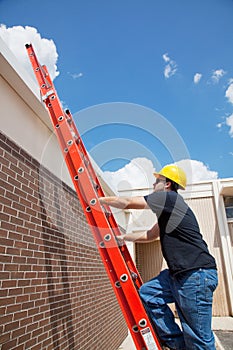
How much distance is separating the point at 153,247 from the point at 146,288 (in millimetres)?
9232

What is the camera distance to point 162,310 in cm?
218

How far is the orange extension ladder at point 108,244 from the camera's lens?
2061mm

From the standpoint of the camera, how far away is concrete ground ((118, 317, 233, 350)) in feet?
19.0

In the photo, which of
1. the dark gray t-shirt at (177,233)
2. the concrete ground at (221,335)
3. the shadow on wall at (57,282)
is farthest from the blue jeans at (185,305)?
the concrete ground at (221,335)

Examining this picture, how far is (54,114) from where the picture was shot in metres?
3.10

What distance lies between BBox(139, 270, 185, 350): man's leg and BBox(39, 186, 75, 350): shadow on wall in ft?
4.26

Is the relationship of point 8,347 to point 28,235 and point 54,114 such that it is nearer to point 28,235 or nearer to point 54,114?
point 28,235

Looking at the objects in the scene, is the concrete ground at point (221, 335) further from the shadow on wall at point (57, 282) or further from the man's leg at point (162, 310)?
the man's leg at point (162, 310)

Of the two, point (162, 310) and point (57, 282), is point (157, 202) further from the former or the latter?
point (57, 282)

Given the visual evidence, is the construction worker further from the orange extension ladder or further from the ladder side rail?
the ladder side rail

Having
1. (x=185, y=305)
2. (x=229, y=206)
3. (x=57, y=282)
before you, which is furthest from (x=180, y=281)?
(x=229, y=206)

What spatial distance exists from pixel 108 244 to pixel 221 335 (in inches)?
259

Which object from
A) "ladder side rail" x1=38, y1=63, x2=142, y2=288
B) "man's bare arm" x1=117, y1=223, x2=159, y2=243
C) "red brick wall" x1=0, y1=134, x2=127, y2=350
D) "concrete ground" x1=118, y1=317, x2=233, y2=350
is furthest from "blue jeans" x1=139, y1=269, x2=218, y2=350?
"concrete ground" x1=118, y1=317, x2=233, y2=350

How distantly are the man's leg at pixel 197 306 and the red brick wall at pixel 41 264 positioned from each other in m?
1.42
